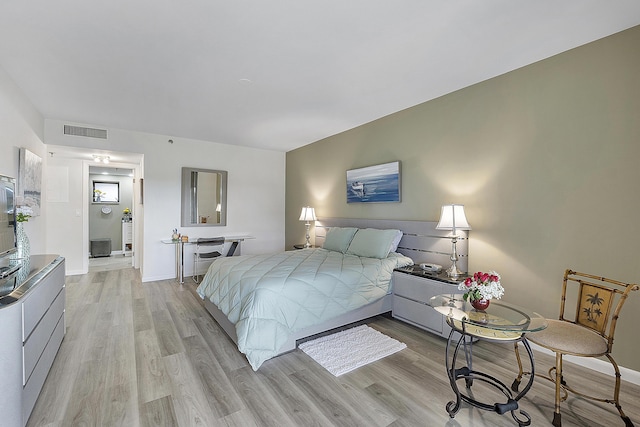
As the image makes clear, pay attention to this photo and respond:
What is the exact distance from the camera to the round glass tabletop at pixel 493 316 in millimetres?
1719

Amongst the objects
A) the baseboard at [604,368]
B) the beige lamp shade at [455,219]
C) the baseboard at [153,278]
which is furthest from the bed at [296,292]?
the baseboard at [153,278]

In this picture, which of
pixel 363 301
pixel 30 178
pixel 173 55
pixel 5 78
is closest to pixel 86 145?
pixel 30 178

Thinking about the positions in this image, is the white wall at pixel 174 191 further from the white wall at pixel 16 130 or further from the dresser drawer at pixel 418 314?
the dresser drawer at pixel 418 314

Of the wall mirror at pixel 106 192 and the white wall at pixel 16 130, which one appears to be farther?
the wall mirror at pixel 106 192

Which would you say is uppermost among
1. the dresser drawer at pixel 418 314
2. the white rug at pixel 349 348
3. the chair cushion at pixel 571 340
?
the chair cushion at pixel 571 340

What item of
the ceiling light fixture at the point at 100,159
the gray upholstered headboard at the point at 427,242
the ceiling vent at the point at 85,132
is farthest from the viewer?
the ceiling light fixture at the point at 100,159

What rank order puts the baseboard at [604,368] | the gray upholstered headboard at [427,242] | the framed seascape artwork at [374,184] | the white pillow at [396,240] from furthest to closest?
the framed seascape artwork at [374,184] → the white pillow at [396,240] → the gray upholstered headboard at [427,242] → the baseboard at [604,368]

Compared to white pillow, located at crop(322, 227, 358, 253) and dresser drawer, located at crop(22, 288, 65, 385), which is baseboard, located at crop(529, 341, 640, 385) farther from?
dresser drawer, located at crop(22, 288, 65, 385)

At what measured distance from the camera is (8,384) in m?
1.42

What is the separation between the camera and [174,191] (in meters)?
5.24

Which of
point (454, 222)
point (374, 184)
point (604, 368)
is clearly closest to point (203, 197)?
point (374, 184)

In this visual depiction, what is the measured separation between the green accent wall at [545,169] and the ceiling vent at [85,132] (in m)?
4.70

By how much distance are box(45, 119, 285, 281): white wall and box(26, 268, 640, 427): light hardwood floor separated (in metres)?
2.21

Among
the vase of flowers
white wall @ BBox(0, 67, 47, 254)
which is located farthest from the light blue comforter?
white wall @ BBox(0, 67, 47, 254)
